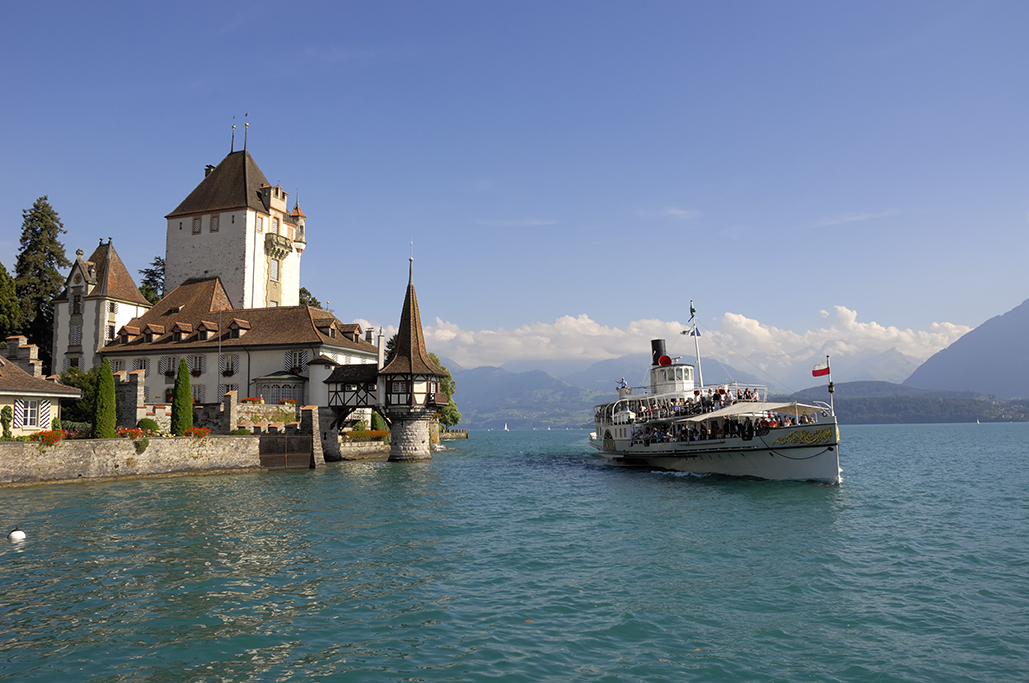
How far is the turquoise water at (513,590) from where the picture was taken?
11531 mm

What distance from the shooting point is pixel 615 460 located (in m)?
55.3

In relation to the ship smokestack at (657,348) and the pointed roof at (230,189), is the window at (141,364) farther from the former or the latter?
the ship smokestack at (657,348)

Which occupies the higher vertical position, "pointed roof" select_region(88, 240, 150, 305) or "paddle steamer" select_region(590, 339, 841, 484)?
"pointed roof" select_region(88, 240, 150, 305)

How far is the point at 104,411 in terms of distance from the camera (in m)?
42.2

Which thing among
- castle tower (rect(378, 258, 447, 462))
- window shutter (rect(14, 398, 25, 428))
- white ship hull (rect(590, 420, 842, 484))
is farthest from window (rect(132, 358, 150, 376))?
white ship hull (rect(590, 420, 842, 484))

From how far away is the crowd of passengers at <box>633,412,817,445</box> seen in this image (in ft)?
131

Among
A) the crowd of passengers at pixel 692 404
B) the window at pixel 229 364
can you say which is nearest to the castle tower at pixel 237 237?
the window at pixel 229 364

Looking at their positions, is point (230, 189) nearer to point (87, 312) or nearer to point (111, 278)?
point (111, 278)

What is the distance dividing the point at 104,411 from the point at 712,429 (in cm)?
3803

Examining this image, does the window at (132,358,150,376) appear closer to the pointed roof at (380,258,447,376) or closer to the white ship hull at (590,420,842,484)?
the pointed roof at (380,258,447,376)

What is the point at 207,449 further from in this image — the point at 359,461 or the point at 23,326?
the point at 23,326

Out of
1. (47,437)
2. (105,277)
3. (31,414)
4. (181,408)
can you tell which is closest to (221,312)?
→ (105,277)

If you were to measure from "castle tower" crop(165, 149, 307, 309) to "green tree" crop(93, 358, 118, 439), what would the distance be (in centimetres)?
3076

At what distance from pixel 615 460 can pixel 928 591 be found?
39.6 m
